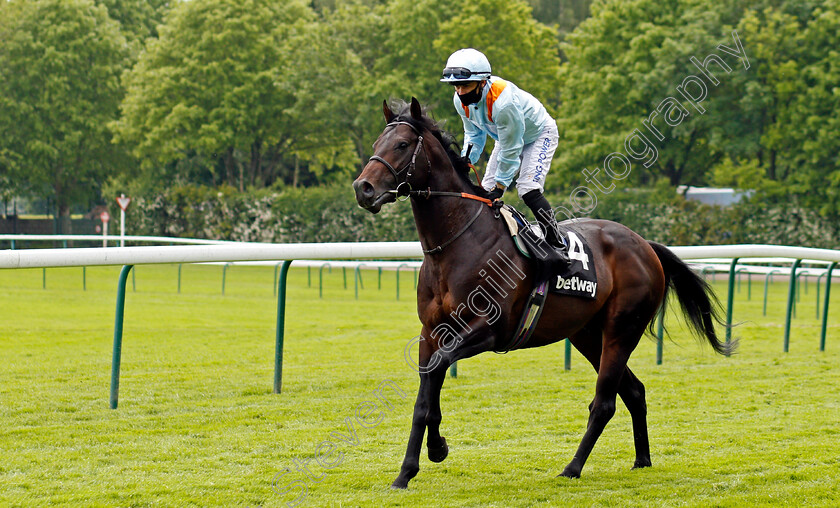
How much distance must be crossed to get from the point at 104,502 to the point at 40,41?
33264mm

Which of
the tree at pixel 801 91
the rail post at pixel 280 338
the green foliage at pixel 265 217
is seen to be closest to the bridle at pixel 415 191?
the rail post at pixel 280 338

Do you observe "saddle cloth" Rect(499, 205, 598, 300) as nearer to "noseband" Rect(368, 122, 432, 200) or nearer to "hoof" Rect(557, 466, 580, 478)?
"noseband" Rect(368, 122, 432, 200)

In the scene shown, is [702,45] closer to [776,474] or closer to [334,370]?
[334,370]

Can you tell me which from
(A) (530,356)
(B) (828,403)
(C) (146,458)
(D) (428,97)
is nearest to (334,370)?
(A) (530,356)

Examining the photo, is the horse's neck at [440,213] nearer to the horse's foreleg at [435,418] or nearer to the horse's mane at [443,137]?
the horse's mane at [443,137]

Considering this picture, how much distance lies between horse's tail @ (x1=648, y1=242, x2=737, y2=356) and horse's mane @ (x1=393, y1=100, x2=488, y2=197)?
5.01 ft

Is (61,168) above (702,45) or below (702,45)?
below

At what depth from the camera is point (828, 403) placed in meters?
6.61

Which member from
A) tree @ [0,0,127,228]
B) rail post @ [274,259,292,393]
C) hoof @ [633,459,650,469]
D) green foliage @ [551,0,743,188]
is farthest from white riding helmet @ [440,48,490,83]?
tree @ [0,0,127,228]

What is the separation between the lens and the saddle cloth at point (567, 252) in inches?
185

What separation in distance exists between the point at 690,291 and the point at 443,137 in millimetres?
2078

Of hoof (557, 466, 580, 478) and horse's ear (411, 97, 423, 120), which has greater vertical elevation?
horse's ear (411, 97, 423, 120)

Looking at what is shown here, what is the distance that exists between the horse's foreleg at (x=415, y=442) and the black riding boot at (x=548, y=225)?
944 mm

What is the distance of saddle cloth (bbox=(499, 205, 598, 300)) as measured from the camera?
15.4ft
